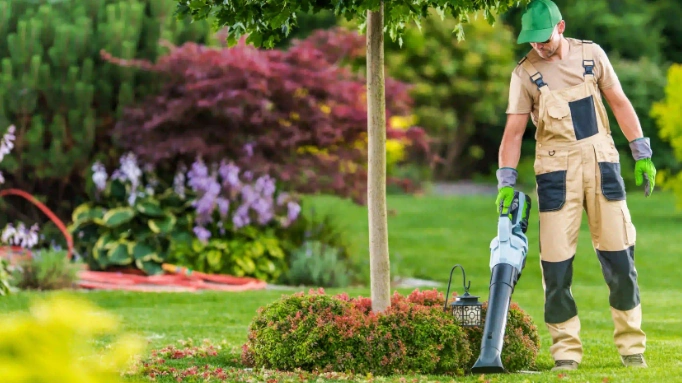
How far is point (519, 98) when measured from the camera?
5125 millimetres

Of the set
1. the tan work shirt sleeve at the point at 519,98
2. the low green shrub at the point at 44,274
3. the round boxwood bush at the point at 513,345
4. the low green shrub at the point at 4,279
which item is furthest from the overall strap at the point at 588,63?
the low green shrub at the point at 44,274

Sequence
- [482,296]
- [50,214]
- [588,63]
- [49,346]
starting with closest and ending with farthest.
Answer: [49,346] → [588,63] → [482,296] → [50,214]

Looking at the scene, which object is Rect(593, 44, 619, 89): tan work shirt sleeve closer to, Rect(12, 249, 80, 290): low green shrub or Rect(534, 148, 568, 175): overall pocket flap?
Rect(534, 148, 568, 175): overall pocket flap

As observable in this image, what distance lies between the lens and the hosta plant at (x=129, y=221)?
389 inches

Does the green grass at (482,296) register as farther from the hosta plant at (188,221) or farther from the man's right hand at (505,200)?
the hosta plant at (188,221)

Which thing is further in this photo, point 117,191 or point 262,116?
point 117,191

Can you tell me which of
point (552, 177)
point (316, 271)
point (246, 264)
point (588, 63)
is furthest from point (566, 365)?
point (246, 264)

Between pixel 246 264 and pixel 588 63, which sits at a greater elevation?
pixel 588 63

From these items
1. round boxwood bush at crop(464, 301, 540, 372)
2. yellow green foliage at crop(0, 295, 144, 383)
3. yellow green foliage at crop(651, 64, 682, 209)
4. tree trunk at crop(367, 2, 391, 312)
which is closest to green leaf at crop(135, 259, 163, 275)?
tree trunk at crop(367, 2, 391, 312)

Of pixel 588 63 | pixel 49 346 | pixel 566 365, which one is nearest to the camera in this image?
pixel 49 346

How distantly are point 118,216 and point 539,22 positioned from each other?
237 inches

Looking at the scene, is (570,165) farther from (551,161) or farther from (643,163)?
(643,163)

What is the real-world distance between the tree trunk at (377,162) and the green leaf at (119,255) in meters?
5.15

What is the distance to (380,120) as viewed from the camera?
16.9ft
